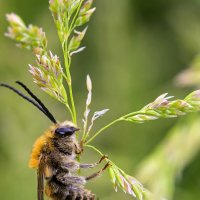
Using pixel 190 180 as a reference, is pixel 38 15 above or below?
above

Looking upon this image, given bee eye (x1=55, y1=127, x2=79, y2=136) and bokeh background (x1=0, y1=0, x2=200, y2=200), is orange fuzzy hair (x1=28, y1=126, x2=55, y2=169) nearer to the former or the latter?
bee eye (x1=55, y1=127, x2=79, y2=136)

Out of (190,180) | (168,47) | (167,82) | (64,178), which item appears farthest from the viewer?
(168,47)

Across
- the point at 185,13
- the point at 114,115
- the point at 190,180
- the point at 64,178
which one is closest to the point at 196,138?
the point at 64,178

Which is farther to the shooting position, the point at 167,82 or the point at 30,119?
the point at 167,82

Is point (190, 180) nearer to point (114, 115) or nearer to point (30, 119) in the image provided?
point (114, 115)

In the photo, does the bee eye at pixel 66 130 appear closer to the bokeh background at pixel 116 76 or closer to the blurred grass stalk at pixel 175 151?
the blurred grass stalk at pixel 175 151

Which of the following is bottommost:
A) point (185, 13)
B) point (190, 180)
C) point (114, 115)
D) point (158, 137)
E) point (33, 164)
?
point (190, 180)
